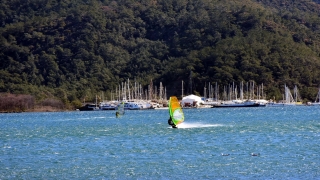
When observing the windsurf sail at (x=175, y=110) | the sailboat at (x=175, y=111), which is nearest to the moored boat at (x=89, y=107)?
the sailboat at (x=175, y=111)

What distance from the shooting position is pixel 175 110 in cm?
6384

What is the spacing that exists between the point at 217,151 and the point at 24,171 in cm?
1185

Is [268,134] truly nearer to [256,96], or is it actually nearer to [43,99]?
[256,96]

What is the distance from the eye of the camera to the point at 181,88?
595 ft

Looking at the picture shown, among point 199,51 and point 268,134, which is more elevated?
point 199,51

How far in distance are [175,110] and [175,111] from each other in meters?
0.24

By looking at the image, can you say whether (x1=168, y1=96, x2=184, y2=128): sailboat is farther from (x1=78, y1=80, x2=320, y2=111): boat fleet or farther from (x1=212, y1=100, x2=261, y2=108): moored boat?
(x1=212, y1=100, x2=261, y2=108): moored boat

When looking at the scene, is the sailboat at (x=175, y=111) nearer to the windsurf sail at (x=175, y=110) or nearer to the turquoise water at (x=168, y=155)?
the windsurf sail at (x=175, y=110)

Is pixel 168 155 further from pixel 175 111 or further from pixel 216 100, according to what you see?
pixel 216 100

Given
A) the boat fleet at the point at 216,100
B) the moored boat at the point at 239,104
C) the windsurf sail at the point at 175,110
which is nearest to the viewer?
the windsurf sail at the point at 175,110

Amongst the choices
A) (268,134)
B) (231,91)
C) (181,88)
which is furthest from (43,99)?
(268,134)

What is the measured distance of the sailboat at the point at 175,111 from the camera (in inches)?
2478

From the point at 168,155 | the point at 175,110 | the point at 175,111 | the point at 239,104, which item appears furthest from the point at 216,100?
the point at 168,155

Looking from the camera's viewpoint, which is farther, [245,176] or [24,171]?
[24,171]
